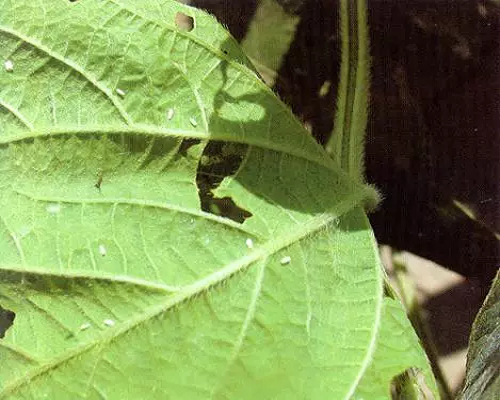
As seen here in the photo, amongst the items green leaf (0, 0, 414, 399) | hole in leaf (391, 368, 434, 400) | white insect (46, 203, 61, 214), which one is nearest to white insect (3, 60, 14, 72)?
green leaf (0, 0, 414, 399)

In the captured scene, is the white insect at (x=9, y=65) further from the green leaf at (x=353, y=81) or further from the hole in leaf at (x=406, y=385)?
the hole in leaf at (x=406, y=385)

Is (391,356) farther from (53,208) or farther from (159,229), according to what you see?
Answer: (53,208)

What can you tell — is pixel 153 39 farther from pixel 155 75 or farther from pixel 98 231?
pixel 98 231

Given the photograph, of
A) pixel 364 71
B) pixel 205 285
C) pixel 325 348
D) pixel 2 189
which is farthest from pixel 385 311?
pixel 2 189

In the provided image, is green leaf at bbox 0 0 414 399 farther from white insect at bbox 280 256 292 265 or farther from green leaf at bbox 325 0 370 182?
green leaf at bbox 325 0 370 182

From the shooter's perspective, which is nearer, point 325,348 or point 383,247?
point 325,348

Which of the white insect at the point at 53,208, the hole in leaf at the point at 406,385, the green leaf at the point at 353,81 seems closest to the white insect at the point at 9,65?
the white insect at the point at 53,208

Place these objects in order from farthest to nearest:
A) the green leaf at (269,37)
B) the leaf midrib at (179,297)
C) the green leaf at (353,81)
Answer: the green leaf at (269,37)
the green leaf at (353,81)
the leaf midrib at (179,297)
